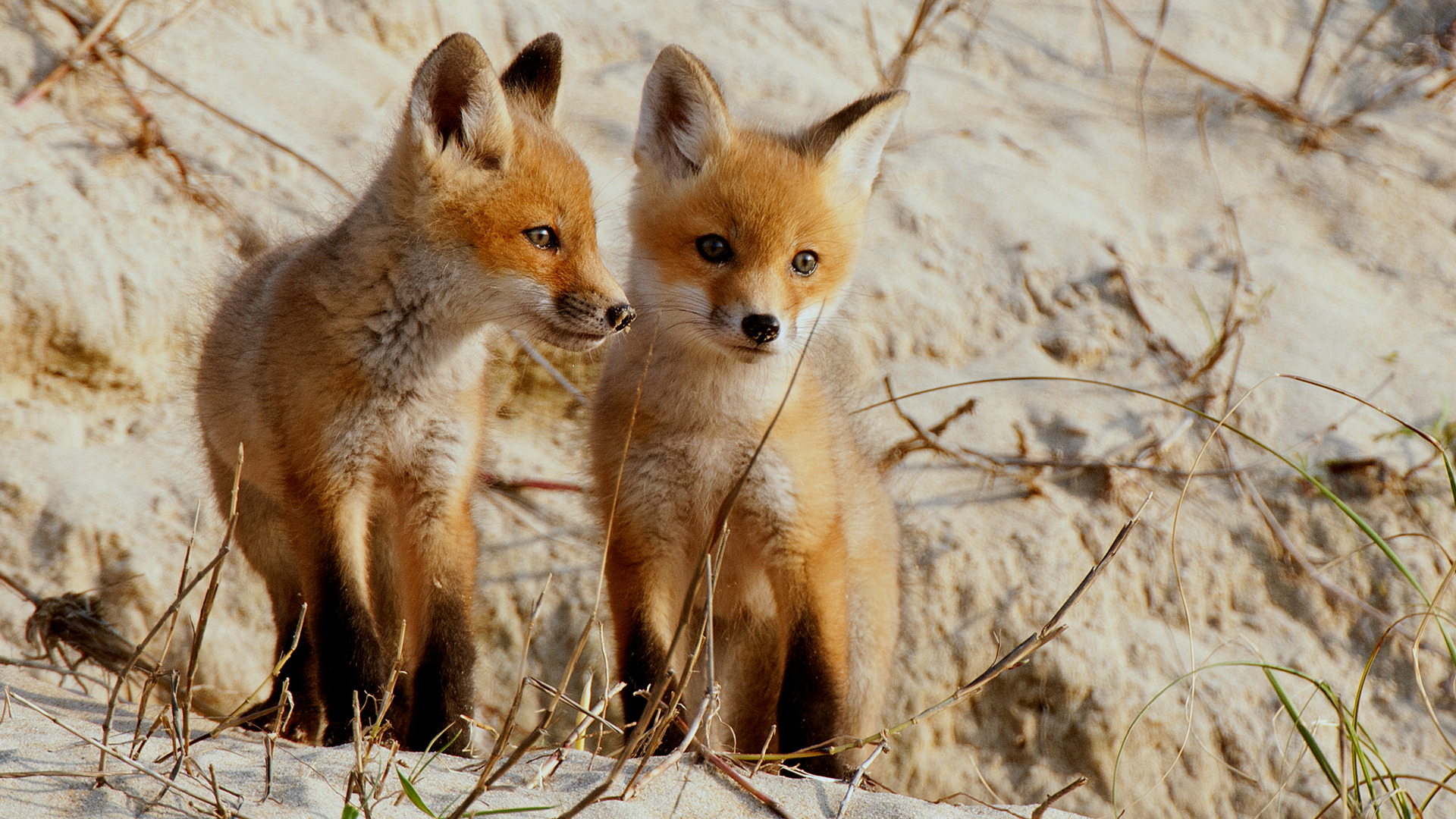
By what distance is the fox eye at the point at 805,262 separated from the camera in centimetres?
274

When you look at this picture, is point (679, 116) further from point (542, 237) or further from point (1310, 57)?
point (1310, 57)

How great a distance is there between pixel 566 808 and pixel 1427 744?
3.17 meters

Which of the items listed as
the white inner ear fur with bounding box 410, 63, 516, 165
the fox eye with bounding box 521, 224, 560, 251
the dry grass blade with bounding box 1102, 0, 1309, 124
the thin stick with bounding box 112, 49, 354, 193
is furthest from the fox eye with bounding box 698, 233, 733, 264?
the dry grass blade with bounding box 1102, 0, 1309, 124

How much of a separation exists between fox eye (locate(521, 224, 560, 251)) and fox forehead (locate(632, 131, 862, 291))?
36 cm

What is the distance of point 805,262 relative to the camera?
9.07 ft

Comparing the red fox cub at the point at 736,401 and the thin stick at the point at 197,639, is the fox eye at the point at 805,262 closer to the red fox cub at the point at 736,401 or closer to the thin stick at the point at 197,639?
the red fox cub at the point at 736,401

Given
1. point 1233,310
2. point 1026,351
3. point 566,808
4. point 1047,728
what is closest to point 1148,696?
point 1047,728

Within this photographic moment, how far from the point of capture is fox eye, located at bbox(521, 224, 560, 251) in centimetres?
245

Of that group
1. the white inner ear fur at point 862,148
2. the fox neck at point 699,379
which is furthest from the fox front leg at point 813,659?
the white inner ear fur at point 862,148

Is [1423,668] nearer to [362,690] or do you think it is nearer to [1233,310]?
[1233,310]

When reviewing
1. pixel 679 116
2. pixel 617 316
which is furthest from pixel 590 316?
pixel 679 116

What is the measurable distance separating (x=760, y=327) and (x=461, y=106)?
2.80 feet

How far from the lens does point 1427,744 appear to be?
11.6 feet

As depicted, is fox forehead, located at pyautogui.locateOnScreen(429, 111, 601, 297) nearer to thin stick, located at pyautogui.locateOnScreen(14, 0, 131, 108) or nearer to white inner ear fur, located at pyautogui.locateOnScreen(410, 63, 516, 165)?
white inner ear fur, located at pyautogui.locateOnScreen(410, 63, 516, 165)
